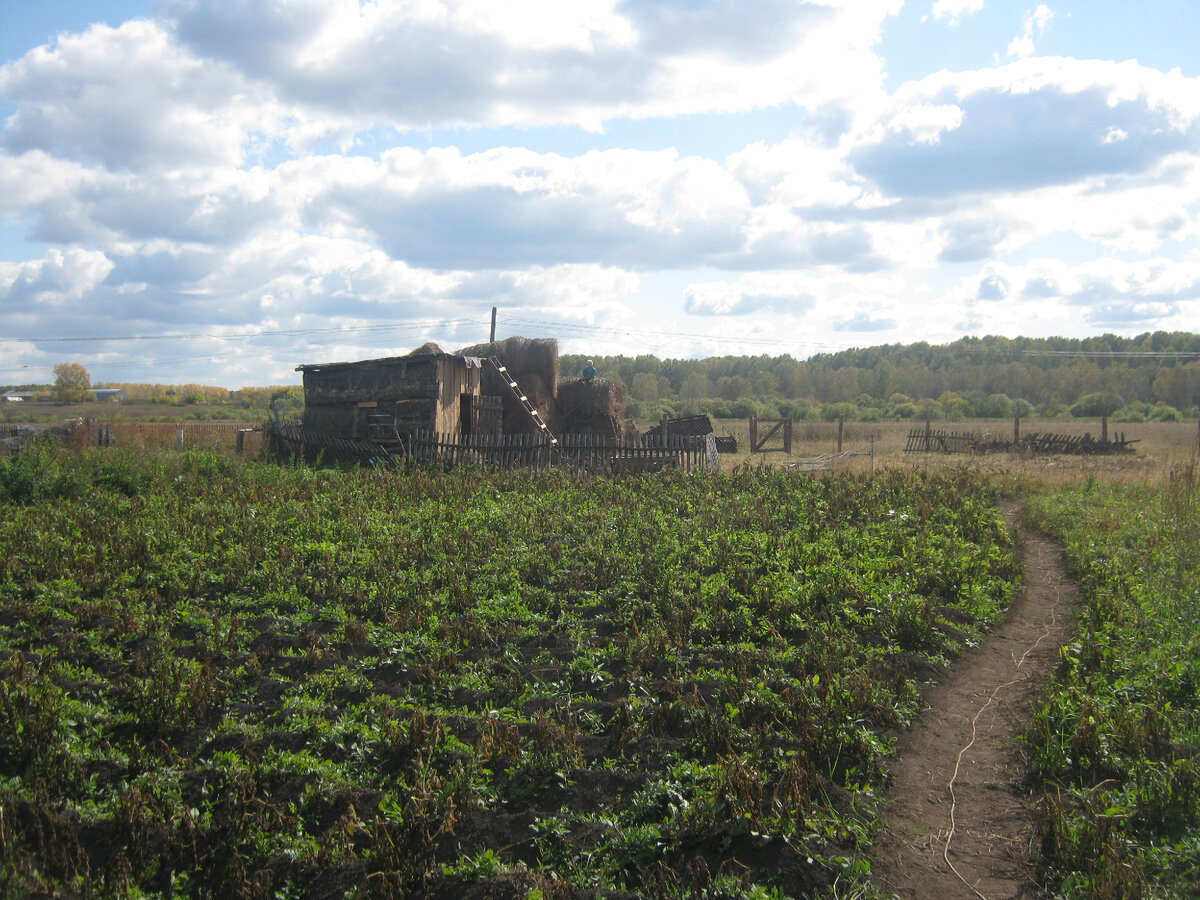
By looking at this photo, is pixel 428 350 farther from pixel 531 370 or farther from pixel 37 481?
pixel 37 481

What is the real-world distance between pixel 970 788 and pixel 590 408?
17.3 m

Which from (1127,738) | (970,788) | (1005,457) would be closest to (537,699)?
(970,788)

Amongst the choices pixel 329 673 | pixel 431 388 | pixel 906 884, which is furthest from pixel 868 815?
pixel 431 388

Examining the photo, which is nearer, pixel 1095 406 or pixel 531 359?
pixel 531 359

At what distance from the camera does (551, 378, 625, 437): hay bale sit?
21141 mm

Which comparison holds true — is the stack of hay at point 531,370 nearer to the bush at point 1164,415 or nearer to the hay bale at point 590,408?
the hay bale at point 590,408

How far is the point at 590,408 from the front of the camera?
21.3m

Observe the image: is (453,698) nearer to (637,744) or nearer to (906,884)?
(637,744)

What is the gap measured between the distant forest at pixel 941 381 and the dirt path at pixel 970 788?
1489 inches

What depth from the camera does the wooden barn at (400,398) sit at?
1809 cm

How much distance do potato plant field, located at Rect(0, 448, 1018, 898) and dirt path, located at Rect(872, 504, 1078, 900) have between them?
18 centimetres

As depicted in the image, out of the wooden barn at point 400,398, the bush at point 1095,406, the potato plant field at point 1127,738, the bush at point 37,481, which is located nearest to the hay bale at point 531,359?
the wooden barn at point 400,398

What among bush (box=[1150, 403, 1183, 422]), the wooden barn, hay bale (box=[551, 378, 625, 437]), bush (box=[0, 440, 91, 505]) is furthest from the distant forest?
bush (box=[0, 440, 91, 505])

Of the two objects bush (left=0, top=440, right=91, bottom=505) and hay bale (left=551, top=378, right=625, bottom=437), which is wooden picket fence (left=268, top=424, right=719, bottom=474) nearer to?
hay bale (left=551, top=378, right=625, bottom=437)
